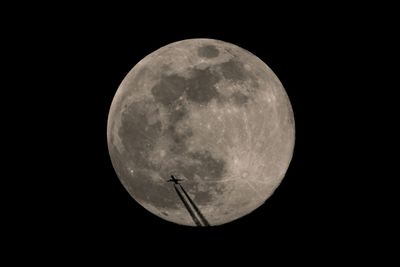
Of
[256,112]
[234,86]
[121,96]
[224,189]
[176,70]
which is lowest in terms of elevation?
[224,189]

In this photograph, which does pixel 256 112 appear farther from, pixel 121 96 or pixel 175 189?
pixel 121 96

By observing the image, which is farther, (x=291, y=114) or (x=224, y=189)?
(x=291, y=114)

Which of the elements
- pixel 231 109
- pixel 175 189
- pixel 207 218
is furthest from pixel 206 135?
pixel 207 218

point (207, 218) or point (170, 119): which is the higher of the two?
point (170, 119)

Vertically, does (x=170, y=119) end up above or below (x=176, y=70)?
below

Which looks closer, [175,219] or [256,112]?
[256,112]

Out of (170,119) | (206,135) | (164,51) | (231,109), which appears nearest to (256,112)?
(231,109)

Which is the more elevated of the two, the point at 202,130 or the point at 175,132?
the point at 175,132

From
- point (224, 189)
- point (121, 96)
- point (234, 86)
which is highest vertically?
point (121, 96)

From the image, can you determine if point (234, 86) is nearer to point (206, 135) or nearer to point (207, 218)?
point (206, 135)
